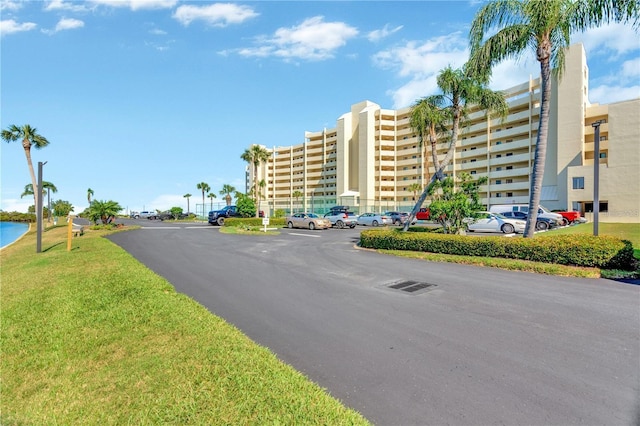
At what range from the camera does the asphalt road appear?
2930 mm

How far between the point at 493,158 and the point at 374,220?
3247 cm

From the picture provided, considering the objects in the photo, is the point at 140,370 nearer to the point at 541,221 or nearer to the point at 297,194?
the point at 541,221

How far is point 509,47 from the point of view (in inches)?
450

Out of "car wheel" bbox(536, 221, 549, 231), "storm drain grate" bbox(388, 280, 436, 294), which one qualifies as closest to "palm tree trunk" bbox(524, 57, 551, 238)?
"storm drain grate" bbox(388, 280, 436, 294)

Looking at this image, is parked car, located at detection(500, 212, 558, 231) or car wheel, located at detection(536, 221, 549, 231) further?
car wheel, located at detection(536, 221, 549, 231)

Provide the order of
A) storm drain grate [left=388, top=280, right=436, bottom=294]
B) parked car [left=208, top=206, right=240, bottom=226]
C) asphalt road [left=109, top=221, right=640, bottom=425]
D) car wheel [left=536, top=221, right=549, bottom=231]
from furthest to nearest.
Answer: parked car [left=208, top=206, right=240, bottom=226] < car wheel [left=536, top=221, right=549, bottom=231] < storm drain grate [left=388, top=280, right=436, bottom=294] < asphalt road [left=109, top=221, right=640, bottom=425]

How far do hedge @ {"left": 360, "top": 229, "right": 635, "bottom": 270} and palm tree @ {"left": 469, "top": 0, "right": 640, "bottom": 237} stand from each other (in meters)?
1.53

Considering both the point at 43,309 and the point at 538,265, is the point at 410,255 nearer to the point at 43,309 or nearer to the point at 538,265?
the point at 538,265

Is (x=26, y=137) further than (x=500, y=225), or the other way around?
(x=26, y=137)

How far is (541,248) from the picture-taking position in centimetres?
971

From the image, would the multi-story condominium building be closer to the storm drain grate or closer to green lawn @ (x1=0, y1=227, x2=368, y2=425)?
the storm drain grate

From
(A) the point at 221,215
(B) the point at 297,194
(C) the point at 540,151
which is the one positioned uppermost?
(B) the point at 297,194

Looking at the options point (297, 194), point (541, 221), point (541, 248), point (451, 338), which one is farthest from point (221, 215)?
point (297, 194)

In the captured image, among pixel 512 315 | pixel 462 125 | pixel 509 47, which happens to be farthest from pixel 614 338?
pixel 462 125
